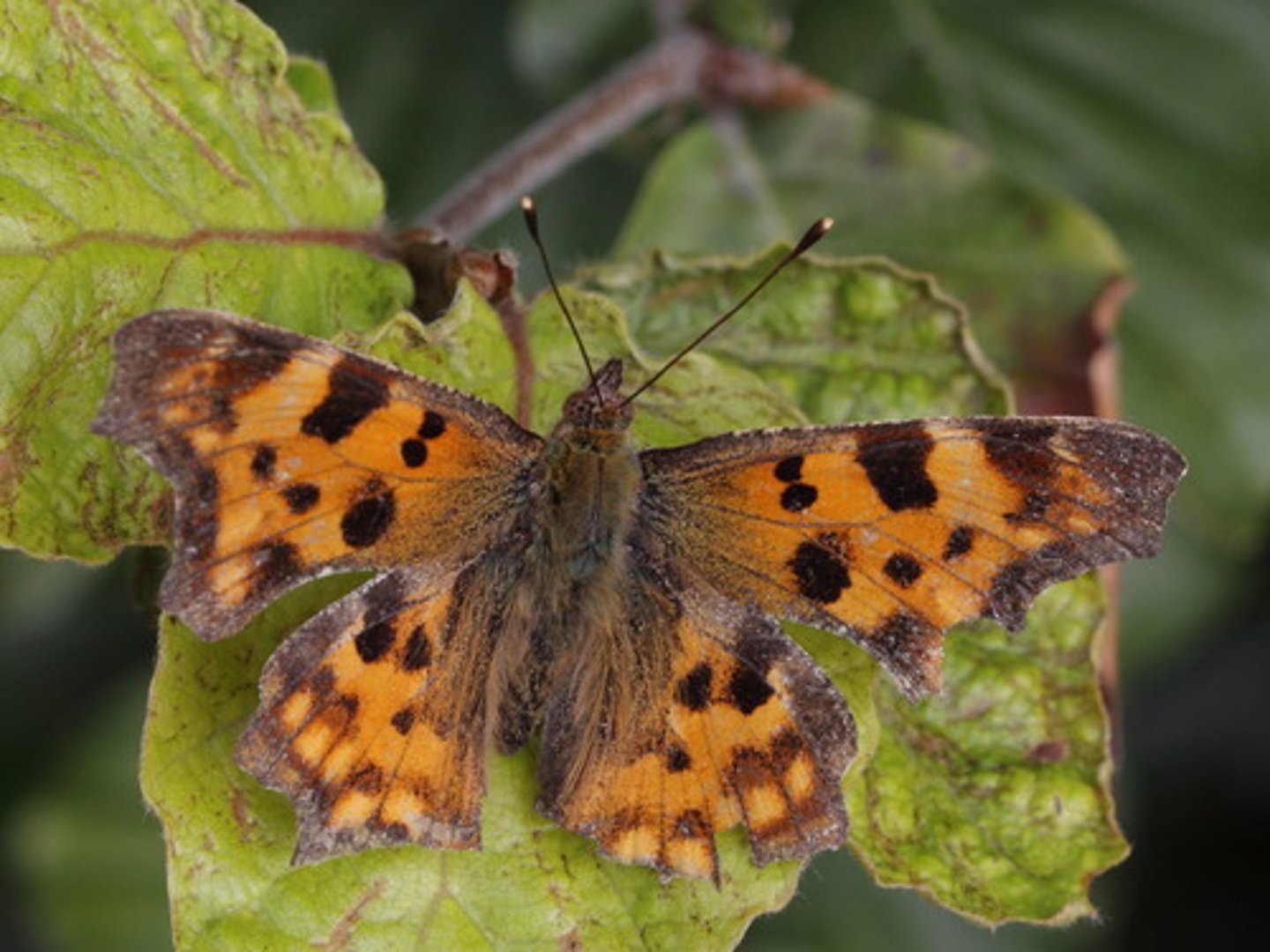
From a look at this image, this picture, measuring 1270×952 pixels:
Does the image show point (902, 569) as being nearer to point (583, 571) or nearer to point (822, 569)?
point (822, 569)

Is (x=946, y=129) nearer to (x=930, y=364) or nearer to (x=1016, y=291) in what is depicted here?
(x=1016, y=291)

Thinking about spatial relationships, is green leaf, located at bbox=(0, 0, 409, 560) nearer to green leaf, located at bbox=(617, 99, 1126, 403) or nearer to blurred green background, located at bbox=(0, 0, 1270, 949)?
blurred green background, located at bbox=(0, 0, 1270, 949)

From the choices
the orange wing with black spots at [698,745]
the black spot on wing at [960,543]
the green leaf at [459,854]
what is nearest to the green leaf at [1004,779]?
the green leaf at [459,854]

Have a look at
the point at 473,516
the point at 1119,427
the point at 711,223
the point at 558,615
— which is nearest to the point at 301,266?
the point at 473,516

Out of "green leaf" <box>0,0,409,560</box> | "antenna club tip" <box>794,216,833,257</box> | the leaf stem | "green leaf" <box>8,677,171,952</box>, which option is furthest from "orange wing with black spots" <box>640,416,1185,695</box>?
"green leaf" <box>8,677,171,952</box>

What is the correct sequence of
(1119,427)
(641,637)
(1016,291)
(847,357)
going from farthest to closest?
(1016,291), (847,357), (641,637), (1119,427)

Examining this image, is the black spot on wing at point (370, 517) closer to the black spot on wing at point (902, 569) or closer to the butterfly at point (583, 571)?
the butterfly at point (583, 571)
